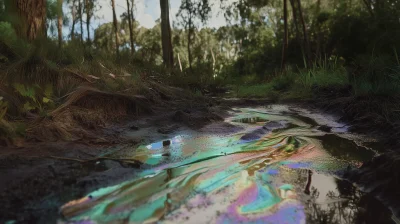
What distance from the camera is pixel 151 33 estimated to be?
4531 cm

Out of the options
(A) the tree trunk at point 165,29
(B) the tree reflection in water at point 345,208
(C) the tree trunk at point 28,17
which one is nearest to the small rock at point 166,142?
(B) the tree reflection in water at point 345,208

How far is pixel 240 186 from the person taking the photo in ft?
7.27

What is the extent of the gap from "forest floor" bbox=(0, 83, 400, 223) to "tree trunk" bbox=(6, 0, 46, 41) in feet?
5.54

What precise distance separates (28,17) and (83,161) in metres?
3.62

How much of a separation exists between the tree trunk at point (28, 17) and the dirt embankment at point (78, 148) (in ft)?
5.31

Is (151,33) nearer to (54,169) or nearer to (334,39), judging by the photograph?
(334,39)

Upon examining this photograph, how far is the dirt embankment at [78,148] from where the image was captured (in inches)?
75.3

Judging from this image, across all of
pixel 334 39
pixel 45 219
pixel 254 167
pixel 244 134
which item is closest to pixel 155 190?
pixel 45 219

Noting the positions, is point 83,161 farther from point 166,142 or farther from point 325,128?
point 325,128

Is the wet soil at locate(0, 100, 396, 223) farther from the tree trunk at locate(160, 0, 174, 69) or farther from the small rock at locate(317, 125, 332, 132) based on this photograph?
the tree trunk at locate(160, 0, 174, 69)

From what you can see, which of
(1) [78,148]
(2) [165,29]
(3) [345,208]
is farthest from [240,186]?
(2) [165,29]

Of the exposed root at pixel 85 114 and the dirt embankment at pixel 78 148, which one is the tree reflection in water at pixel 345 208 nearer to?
the dirt embankment at pixel 78 148

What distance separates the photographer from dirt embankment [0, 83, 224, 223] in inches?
75.3

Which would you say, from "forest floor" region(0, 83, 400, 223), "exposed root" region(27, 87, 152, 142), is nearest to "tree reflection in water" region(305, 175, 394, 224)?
"forest floor" region(0, 83, 400, 223)
